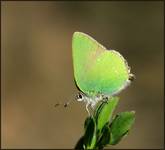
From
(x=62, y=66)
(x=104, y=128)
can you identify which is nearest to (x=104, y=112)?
(x=104, y=128)

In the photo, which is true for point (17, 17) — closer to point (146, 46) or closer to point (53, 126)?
point (146, 46)

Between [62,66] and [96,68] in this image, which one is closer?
[96,68]

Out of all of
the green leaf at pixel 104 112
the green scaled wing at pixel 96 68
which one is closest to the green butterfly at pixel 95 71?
the green scaled wing at pixel 96 68

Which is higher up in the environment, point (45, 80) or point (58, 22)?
point (58, 22)

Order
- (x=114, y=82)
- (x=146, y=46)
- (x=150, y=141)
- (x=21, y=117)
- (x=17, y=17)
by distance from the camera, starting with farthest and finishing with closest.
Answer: (x=17, y=17) < (x=146, y=46) < (x=21, y=117) < (x=150, y=141) < (x=114, y=82)

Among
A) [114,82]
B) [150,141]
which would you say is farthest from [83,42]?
[150,141]

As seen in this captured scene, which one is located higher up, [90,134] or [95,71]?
[95,71]

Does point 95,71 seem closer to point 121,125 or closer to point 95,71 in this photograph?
point 95,71

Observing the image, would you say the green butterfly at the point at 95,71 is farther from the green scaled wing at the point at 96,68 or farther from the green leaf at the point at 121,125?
the green leaf at the point at 121,125
